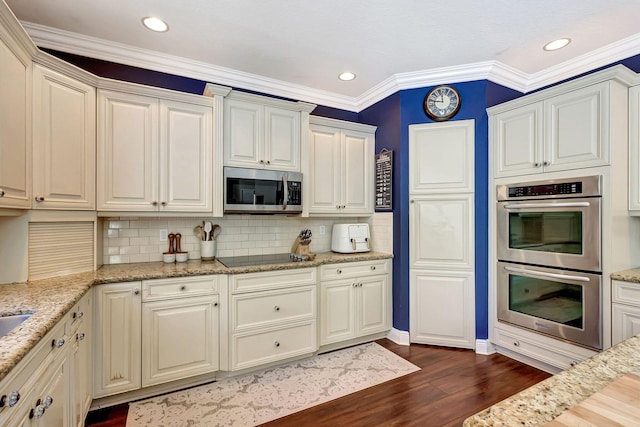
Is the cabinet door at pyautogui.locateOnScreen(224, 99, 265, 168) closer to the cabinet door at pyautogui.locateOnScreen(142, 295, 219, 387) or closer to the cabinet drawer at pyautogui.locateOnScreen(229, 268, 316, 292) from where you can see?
the cabinet drawer at pyautogui.locateOnScreen(229, 268, 316, 292)

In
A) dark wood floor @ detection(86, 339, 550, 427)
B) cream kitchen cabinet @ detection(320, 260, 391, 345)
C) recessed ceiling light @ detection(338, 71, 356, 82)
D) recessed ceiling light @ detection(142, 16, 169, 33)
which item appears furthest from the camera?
recessed ceiling light @ detection(338, 71, 356, 82)

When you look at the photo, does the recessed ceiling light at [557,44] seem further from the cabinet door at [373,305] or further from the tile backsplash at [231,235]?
the cabinet door at [373,305]

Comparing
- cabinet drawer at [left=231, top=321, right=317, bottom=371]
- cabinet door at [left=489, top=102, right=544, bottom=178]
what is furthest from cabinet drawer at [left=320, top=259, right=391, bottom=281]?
cabinet door at [left=489, top=102, right=544, bottom=178]

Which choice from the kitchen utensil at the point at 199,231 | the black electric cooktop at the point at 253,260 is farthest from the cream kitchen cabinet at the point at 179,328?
the kitchen utensil at the point at 199,231

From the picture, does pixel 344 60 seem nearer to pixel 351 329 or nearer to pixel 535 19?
pixel 535 19

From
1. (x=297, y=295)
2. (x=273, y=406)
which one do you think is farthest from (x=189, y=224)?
(x=273, y=406)

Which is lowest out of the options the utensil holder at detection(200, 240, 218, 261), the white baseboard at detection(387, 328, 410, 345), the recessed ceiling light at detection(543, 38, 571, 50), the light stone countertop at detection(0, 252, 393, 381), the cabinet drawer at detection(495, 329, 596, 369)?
the white baseboard at detection(387, 328, 410, 345)

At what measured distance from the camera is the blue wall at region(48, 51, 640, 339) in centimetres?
277

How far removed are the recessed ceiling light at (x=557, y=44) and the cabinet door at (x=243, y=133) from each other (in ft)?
8.16

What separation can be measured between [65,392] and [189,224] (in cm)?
159

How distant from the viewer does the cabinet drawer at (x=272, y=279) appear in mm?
2488

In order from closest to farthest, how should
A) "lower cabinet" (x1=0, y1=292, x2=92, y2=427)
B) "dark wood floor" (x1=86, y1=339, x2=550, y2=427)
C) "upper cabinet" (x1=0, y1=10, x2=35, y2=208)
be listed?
"lower cabinet" (x1=0, y1=292, x2=92, y2=427) → "upper cabinet" (x1=0, y1=10, x2=35, y2=208) → "dark wood floor" (x1=86, y1=339, x2=550, y2=427)

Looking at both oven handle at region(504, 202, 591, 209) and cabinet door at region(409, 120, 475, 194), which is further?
cabinet door at region(409, 120, 475, 194)

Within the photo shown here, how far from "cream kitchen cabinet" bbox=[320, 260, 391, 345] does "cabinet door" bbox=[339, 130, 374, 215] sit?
26.3 inches
